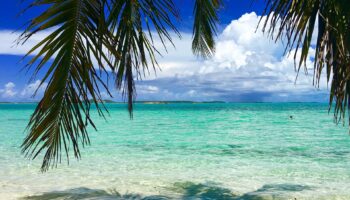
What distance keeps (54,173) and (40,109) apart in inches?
247

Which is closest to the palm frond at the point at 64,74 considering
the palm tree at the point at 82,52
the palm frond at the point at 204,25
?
the palm tree at the point at 82,52

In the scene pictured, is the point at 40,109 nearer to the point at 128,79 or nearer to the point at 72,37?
the point at 72,37

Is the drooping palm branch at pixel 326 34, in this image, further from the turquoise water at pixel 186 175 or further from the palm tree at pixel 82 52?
the turquoise water at pixel 186 175

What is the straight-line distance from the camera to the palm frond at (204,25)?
674 centimetres

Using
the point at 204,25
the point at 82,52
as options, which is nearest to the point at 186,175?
the point at 204,25

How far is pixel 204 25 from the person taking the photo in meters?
7.21

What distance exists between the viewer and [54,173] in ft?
28.2

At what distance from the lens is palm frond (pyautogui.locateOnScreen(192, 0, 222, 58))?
674 centimetres

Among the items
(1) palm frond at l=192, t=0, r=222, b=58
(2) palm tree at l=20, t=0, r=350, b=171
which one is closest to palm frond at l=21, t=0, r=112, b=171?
(2) palm tree at l=20, t=0, r=350, b=171

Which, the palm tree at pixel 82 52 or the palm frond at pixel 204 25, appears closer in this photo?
the palm tree at pixel 82 52

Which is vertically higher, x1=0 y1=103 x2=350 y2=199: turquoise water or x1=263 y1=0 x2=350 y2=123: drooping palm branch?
x1=263 y1=0 x2=350 y2=123: drooping palm branch

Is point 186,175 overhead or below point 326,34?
below

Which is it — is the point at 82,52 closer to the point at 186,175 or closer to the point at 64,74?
the point at 64,74

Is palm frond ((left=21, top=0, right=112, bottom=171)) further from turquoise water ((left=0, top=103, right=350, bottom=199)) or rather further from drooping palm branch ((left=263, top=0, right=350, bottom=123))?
turquoise water ((left=0, top=103, right=350, bottom=199))
